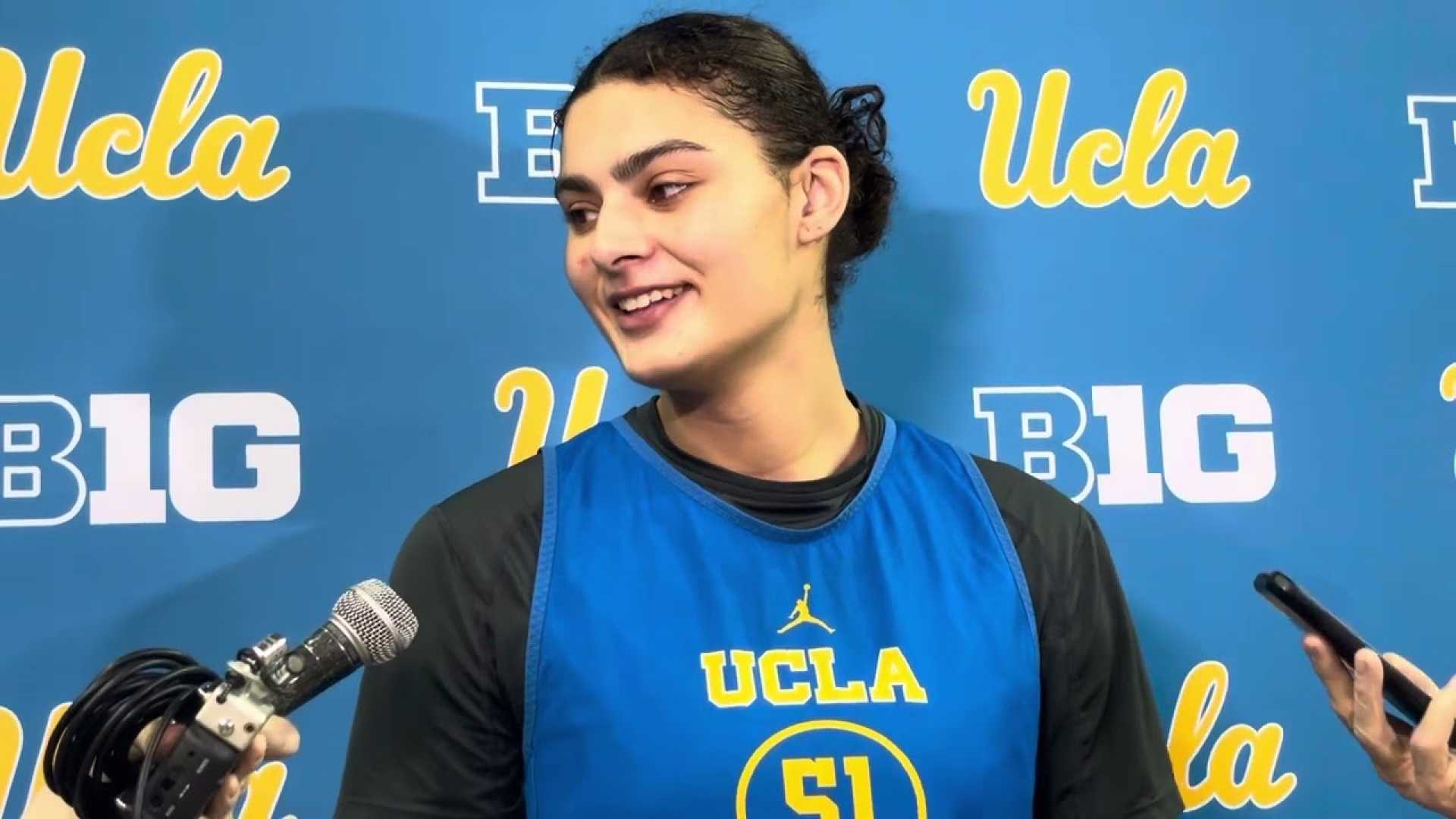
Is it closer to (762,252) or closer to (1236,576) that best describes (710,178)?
(762,252)

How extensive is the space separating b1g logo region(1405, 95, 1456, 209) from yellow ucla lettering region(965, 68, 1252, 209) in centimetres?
21

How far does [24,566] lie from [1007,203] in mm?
1037

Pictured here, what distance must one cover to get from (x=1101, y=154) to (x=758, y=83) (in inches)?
23.4

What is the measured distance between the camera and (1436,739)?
1.04 m

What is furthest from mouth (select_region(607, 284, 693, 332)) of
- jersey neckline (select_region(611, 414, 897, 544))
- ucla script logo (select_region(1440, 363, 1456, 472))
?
ucla script logo (select_region(1440, 363, 1456, 472))

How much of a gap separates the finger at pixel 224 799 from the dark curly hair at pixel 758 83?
584 mm

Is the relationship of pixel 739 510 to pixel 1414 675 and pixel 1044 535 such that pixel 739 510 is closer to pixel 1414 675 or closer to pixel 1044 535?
pixel 1044 535

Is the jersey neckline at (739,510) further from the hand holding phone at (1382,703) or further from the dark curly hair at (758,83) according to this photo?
the hand holding phone at (1382,703)

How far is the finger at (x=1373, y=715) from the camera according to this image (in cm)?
105

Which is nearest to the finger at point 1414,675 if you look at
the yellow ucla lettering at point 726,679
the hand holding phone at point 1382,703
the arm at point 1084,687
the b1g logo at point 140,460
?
the hand holding phone at point 1382,703

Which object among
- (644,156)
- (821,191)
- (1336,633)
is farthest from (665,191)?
(1336,633)

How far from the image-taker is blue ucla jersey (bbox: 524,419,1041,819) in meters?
1.06

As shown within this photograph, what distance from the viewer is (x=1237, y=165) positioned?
163 centimetres

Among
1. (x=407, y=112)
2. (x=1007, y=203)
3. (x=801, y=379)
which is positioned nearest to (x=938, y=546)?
(x=801, y=379)
